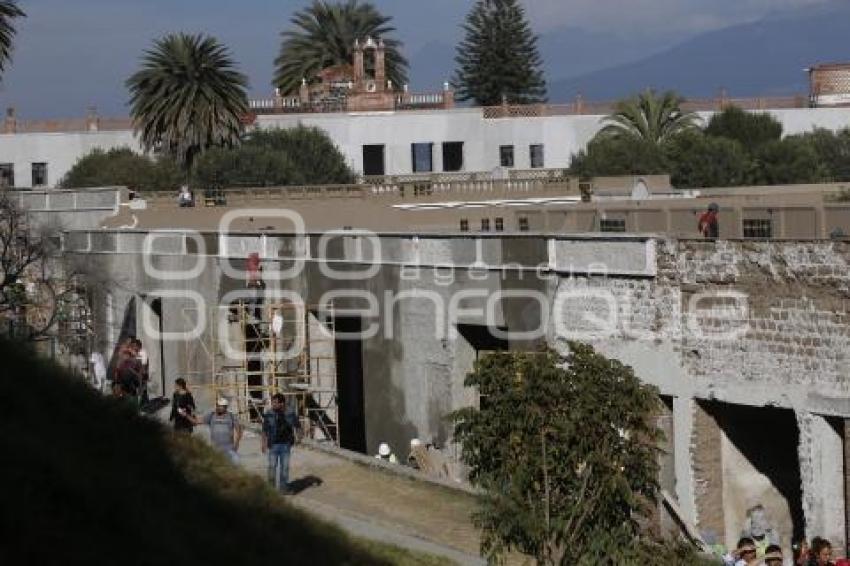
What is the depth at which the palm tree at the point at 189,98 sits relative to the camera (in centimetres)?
5912

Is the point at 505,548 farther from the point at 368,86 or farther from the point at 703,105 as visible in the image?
the point at 703,105

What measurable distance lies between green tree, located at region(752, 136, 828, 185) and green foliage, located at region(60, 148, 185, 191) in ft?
70.7

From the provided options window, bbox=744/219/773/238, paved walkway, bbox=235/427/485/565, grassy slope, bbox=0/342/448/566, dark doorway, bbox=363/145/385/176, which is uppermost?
dark doorway, bbox=363/145/385/176

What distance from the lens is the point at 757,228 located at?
79.3ft

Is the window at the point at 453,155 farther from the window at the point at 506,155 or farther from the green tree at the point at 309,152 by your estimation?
the green tree at the point at 309,152

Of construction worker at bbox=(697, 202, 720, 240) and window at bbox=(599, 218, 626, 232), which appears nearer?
construction worker at bbox=(697, 202, 720, 240)

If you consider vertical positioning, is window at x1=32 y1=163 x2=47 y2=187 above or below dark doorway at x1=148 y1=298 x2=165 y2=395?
above

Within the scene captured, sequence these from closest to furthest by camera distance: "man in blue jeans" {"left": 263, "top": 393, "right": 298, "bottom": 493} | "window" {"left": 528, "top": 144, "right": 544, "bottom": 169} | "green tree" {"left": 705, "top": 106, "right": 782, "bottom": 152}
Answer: "man in blue jeans" {"left": 263, "top": 393, "right": 298, "bottom": 493} → "green tree" {"left": 705, "top": 106, "right": 782, "bottom": 152} → "window" {"left": 528, "top": 144, "right": 544, "bottom": 169}

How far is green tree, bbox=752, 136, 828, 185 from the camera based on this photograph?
64562 mm

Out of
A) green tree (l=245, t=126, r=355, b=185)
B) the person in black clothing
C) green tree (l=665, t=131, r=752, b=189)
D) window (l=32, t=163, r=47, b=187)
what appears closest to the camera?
the person in black clothing

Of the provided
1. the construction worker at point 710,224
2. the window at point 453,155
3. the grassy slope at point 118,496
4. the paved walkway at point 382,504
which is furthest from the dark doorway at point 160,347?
the window at point 453,155

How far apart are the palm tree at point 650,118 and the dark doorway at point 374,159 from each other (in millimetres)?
9159

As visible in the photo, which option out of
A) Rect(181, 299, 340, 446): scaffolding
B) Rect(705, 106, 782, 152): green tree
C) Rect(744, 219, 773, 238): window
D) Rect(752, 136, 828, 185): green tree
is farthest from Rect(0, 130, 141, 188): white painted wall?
Rect(744, 219, 773, 238): window

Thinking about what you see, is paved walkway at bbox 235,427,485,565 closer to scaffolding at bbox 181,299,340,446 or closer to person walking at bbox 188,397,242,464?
person walking at bbox 188,397,242,464
